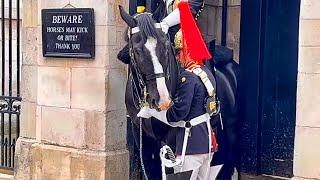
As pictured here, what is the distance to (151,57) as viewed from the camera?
443cm

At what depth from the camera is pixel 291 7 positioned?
6.57 m

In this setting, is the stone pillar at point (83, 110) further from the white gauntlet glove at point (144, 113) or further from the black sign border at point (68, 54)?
the white gauntlet glove at point (144, 113)

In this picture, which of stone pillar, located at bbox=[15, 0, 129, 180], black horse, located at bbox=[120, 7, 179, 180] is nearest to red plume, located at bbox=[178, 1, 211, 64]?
black horse, located at bbox=[120, 7, 179, 180]

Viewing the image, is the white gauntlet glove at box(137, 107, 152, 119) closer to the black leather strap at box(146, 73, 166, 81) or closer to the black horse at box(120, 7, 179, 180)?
the black horse at box(120, 7, 179, 180)

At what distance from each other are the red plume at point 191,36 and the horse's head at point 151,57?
247mm

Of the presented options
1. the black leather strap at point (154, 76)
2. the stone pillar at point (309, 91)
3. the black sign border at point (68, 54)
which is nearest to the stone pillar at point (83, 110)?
the black sign border at point (68, 54)

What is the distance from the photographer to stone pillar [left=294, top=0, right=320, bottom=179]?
4.73 m

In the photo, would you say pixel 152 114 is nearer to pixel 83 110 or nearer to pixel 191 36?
pixel 191 36

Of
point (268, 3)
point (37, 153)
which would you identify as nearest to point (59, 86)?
point (37, 153)

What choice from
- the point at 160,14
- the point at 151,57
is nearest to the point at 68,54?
the point at 160,14

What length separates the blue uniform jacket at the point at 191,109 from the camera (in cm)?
468

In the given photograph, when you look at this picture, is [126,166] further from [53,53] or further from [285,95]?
[285,95]

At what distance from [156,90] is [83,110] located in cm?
201

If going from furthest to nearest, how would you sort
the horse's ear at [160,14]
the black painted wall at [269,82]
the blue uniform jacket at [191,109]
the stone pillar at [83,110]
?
the black painted wall at [269,82]
the stone pillar at [83,110]
the horse's ear at [160,14]
the blue uniform jacket at [191,109]
